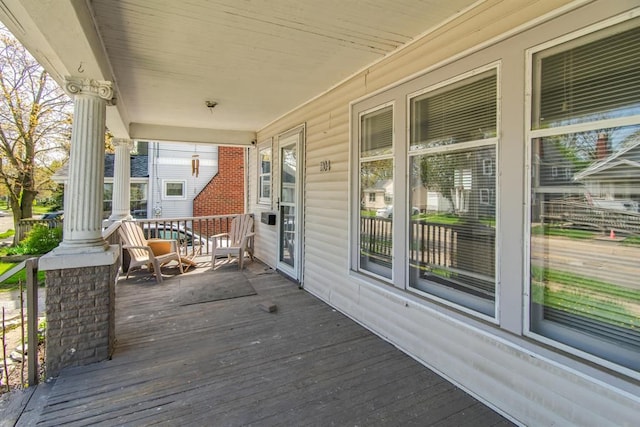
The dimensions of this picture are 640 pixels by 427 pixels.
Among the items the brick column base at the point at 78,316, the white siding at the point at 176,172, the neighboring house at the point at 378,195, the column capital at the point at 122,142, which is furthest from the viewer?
the white siding at the point at 176,172

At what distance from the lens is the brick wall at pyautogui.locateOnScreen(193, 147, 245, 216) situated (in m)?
12.8

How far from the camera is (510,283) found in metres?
2.13

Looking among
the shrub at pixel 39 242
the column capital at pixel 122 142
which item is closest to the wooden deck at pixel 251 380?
the column capital at pixel 122 142

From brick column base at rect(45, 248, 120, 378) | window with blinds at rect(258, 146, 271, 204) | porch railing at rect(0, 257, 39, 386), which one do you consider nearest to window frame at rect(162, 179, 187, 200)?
window with blinds at rect(258, 146, 271, 204)

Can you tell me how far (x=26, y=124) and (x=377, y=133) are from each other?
11.7 meters

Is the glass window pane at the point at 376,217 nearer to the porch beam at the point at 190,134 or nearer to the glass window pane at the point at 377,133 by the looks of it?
the glass window pane at the point at 377,133

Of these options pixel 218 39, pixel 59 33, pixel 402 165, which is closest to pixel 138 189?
pixel 218 39

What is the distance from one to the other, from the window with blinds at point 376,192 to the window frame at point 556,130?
1.33m

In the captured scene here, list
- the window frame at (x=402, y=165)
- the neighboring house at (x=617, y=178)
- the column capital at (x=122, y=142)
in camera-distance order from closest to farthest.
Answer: the neighboring house at (x=617, y=178) → the window frame at (x=402, y=165) → the column capital at (x=122, y=142)

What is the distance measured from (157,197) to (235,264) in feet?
27.1

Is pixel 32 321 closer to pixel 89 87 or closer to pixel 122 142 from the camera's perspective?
pixel 89 87

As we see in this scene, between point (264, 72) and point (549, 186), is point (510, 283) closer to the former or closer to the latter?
point (549, 186)

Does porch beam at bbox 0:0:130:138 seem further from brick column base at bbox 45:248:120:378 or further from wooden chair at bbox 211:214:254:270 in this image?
wooden chair at bbox 211:214:254:270

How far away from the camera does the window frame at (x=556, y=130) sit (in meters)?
1.69
